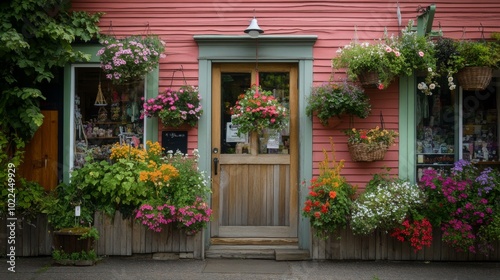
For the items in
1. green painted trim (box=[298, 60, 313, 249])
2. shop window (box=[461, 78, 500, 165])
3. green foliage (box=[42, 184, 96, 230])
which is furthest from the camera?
shop window (box=[461, 78, 500, 165])

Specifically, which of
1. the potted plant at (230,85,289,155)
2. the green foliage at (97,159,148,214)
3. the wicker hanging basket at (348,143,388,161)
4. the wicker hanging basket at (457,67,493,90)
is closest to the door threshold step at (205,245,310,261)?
the green foliage at (97,159,148,214)

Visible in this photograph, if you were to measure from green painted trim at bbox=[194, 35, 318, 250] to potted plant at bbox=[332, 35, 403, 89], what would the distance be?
2.23 ft

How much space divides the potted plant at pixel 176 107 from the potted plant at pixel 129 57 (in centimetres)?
45

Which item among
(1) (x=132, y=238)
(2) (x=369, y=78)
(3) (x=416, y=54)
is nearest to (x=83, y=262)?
(1) (x=132, y=238)

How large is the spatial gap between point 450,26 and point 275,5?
2588 mm

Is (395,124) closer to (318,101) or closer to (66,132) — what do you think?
(318,101)

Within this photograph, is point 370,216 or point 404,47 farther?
point 404,47

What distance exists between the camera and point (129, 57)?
9094 millimetres

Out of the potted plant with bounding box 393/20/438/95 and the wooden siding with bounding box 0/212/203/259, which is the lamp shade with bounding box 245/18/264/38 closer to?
the potted plant with bounding box 393/20/438/95

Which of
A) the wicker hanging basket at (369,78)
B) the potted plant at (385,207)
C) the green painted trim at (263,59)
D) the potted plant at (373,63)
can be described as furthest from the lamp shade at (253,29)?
the potted plant at (385,207)

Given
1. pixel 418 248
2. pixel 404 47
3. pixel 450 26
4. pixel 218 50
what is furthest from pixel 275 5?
pixel 418 248

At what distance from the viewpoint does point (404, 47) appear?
9.19 metres

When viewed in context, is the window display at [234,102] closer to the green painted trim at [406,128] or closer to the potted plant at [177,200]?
the potted plant at [177,200]

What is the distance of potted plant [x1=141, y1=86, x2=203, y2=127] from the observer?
30.3 feet
